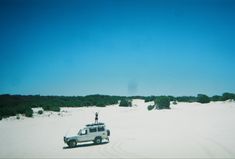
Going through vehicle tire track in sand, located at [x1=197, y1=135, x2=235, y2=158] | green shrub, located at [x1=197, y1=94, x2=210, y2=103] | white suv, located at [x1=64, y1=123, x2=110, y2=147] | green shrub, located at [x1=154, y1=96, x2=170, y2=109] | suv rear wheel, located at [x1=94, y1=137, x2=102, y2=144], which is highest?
green shrub, located at [x1=197, y1=94, x2=210, y2=103]

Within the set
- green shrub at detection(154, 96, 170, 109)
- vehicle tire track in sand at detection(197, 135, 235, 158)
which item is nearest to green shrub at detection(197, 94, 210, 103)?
green shrub at detection(154, 96, 170, 109)

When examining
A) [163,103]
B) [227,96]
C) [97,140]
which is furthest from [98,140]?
[227,96]

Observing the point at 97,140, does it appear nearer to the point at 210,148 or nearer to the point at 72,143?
the point at 72,143

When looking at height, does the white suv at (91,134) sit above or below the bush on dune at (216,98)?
below

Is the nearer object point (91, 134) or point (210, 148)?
point (210, 148)

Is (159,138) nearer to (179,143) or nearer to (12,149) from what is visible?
(179,143)

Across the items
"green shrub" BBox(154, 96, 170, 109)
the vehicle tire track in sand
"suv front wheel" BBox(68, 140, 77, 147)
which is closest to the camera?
the vehicle tire track in sand

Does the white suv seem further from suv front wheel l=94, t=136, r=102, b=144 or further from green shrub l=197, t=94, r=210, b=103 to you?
green shrub l=197, t=94, r=210, b=103

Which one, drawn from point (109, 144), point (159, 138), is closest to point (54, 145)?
point (109, 144)

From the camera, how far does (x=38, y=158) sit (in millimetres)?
20516

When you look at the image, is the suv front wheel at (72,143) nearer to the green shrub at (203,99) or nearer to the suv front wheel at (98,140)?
the suv front wheel at (98,140)

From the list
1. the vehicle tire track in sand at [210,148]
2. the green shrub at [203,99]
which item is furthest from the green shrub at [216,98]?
the vehicle tire track in sand at [210,148]

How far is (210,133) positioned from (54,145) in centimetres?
1445

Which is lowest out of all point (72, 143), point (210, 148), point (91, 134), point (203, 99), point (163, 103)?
point (210, 148)
